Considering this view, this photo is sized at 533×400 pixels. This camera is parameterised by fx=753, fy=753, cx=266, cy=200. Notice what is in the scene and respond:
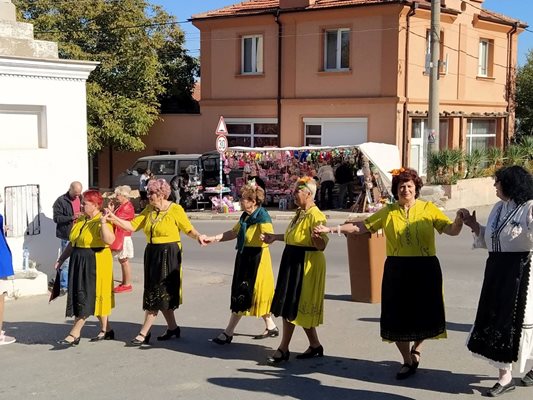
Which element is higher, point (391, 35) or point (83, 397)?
point (391, 35)

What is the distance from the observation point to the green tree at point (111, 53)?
26.7 meters

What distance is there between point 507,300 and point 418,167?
21072mm

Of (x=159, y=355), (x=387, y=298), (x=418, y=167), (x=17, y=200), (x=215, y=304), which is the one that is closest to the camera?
(x=387, y=298)

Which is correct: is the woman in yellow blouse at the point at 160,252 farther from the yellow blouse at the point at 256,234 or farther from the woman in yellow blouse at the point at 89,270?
the yellow blouse at the point at 256,234

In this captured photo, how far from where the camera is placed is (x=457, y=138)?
27.7m

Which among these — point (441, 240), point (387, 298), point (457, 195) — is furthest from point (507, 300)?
point (457, 195)

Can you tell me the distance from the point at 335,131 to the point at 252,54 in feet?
14.7

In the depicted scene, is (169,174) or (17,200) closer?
(17,200)

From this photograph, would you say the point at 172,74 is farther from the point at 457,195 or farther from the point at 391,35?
the point at 457,195

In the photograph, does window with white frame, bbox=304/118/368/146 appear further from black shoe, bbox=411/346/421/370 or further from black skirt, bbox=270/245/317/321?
black shoe, bbox=411/346/421/370

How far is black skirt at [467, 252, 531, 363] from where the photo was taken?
226 inches

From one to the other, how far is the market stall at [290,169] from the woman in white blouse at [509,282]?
14.9m

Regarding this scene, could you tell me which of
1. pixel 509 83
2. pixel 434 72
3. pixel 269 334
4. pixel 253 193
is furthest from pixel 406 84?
pixel 253 193

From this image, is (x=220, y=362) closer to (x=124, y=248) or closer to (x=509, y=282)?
(x=509, y=282)
